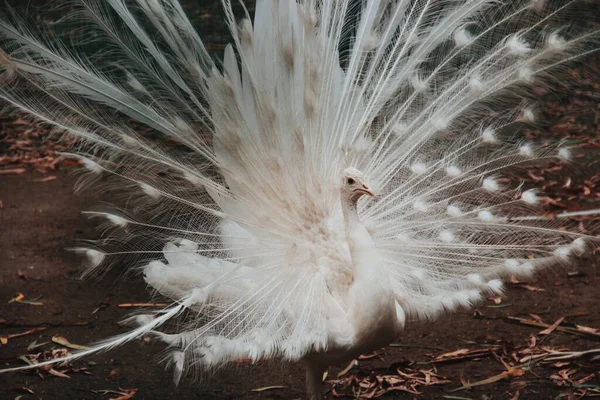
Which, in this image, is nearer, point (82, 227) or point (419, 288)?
point (419, 288)

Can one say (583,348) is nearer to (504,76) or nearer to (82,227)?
(504,76)

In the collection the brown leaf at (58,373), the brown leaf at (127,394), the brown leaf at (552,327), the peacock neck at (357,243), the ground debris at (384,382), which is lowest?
the brown leaf at (127,394)

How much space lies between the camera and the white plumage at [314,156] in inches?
143

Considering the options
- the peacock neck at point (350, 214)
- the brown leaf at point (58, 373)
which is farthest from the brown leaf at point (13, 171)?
the peacock neck at point (350, 214)

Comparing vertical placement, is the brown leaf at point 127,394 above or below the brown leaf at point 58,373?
below

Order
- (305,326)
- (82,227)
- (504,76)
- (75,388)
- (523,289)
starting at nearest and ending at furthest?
(305,326), (504,76), (75,388), (523,289), (82,227)

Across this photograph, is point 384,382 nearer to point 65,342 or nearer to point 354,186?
point 354,186

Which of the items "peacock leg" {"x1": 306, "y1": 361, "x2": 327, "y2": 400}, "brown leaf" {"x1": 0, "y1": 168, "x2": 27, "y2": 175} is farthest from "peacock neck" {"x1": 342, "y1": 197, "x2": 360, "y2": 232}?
"brown leaf" {"x1": 0, "y1": 168, "x2": 27, "y2": 175}

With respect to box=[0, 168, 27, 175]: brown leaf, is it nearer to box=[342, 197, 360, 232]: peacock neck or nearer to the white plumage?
the white plumage

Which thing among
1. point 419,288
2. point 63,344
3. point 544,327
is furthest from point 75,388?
point 544,327

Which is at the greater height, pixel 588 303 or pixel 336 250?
pixel 588 303

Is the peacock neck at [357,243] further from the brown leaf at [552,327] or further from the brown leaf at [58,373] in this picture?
the brown leaf at [58,373]

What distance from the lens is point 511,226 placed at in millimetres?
4168

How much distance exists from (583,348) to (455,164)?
1.37 metres
